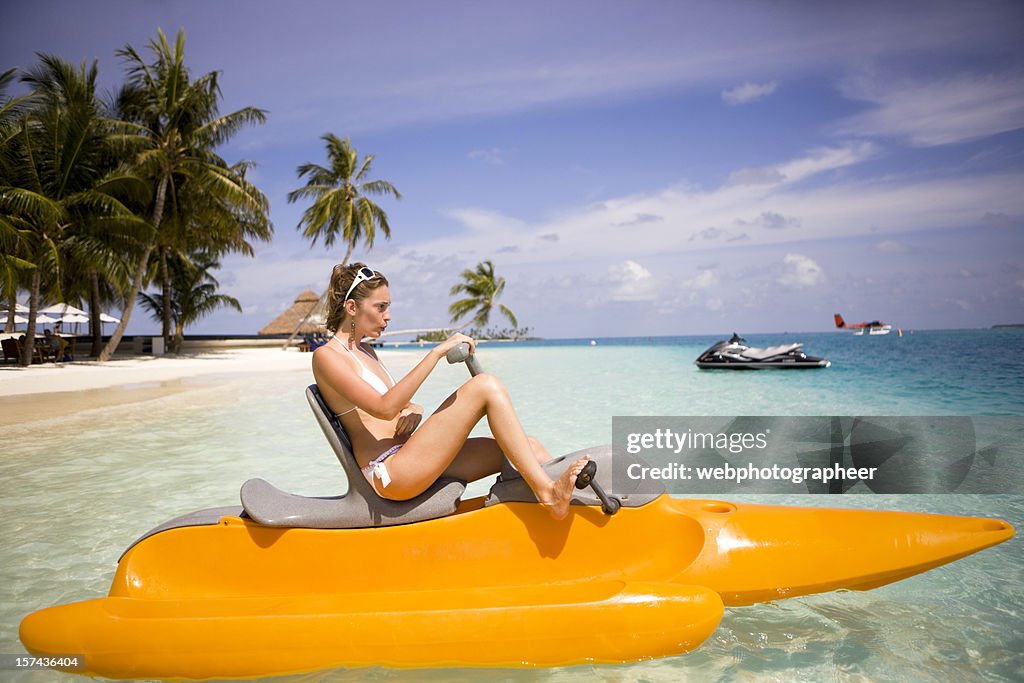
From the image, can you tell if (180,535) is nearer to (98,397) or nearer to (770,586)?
(770,586)

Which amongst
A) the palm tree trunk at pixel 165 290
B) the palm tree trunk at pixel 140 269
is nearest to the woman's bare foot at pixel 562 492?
the palm tree trunk at pixel 140 269

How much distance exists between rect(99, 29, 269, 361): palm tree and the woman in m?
19.1

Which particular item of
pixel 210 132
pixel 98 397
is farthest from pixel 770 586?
pixel 210 132

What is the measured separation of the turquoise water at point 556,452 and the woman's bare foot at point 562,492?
585 mm

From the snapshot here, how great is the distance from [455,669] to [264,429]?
6893 mm

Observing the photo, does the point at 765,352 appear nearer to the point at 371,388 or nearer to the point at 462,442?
the point at 462,442

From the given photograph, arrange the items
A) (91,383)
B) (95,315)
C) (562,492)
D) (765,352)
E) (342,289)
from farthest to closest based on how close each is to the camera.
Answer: (95,315) < (765,352) < (91,383) < (342,289) < (562,492)

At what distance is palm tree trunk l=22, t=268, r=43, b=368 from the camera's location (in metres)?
16.6

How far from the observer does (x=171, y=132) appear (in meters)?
19.5

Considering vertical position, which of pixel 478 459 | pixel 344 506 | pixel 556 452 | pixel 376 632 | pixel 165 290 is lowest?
pixel 556 452

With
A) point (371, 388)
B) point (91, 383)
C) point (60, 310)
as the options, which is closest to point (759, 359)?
point (91, 383)

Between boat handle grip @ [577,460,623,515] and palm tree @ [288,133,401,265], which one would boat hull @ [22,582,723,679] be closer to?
boat handle grip @ [577,460,623,515]

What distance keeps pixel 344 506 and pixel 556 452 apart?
4.69 meters

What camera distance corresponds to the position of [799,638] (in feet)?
8.43
